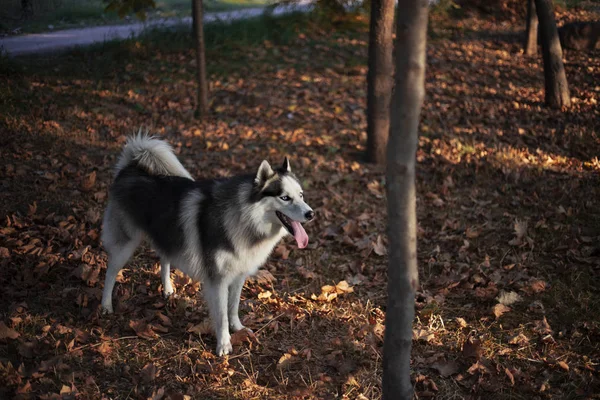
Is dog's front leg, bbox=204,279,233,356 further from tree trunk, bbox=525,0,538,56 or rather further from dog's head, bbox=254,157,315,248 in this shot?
tree trunk, bbox=525,0,538,56

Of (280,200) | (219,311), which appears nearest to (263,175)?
(280,200)

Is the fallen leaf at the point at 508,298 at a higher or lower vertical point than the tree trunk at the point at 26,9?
lower

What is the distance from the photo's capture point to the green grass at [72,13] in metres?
9.37

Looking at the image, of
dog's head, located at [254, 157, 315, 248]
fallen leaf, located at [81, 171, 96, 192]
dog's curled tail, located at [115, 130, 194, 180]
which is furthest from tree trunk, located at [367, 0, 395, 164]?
fallen leaf, located at [81, 171, 96, 192]

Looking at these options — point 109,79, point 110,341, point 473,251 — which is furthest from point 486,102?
point 110,341

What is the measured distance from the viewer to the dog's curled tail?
498 cm

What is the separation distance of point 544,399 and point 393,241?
2.01 m

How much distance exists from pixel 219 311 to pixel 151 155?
1.74m

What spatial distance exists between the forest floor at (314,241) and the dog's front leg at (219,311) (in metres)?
0.11

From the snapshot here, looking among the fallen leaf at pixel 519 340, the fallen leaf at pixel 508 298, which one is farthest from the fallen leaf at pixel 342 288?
the fallen leaf at pixel 519 340

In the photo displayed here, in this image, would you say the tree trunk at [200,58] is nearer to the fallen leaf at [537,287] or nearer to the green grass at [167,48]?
the green grass at [167,48]

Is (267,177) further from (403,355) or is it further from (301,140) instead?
(301,140)

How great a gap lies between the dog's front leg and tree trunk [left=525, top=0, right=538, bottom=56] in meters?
13.4

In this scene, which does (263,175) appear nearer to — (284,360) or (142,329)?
(284,360)
